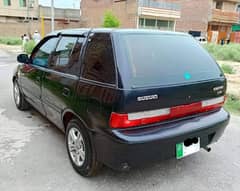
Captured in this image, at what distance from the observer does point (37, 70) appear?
11.0ft

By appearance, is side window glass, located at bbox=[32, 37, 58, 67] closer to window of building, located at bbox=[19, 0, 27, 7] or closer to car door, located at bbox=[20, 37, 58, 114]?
car door, located at bbox=[20, 37, 58, 114]

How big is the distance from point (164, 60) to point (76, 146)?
135cm

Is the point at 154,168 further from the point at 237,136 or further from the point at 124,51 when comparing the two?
the point at 237,136

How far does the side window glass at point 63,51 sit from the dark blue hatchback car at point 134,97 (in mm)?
16

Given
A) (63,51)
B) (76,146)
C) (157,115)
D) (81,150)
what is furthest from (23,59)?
(157,115)

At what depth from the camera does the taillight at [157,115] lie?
1.92 m

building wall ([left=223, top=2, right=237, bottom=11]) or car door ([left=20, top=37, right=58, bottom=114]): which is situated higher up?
building wall ([left=223, top=2, right=237, bottom=11])

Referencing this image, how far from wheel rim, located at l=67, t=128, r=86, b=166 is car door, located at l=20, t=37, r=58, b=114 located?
1.03 metres

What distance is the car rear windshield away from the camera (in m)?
2.05

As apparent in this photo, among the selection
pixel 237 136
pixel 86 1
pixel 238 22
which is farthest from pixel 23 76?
pixel 238 22

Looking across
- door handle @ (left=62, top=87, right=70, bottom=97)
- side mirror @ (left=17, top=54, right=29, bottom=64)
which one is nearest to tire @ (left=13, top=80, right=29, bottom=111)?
side mirror @ (left=17, top=54, right=29, bottom=64)

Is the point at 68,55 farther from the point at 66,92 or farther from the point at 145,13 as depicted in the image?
the point at 145,13

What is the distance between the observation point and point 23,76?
3.96m

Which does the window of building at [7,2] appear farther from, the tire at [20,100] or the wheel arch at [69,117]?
the wheel arch at [69,117]
